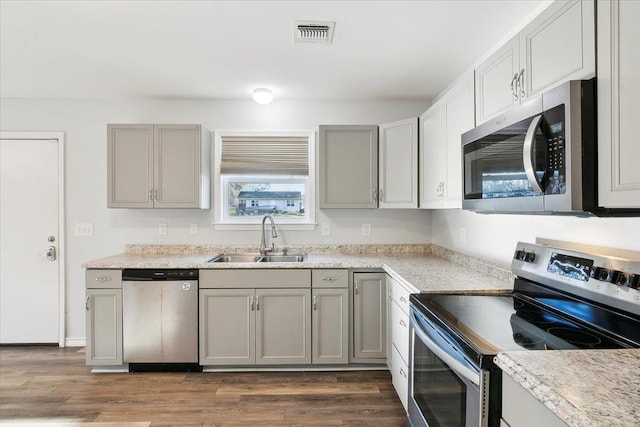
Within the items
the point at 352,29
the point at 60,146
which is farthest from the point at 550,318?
the point at 60,146

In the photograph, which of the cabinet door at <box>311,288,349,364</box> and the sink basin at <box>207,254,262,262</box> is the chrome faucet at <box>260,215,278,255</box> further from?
the cabinet door at <box>311,288,349,364</box>

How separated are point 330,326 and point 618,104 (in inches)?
92.0

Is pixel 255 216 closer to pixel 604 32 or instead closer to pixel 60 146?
pixel 60 146

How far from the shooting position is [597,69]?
3.61 ft

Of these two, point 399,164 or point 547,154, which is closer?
point 547,154

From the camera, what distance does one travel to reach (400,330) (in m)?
2.32

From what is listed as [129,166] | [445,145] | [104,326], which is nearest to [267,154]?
[129,166]

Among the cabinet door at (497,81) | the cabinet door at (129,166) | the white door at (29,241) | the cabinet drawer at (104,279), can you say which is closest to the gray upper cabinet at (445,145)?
the cabinet door at (497,81)

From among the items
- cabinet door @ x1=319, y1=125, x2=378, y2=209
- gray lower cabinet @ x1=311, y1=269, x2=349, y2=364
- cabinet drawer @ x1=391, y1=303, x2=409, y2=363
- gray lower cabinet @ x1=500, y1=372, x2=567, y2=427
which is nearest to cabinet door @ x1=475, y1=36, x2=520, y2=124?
gray lower cabinet @ x1=500, y1=372, x2=567, y2=427

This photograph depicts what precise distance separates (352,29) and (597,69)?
4.58 feet

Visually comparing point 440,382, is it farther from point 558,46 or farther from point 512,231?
point 558,46

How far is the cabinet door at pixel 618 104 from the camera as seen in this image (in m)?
0.97

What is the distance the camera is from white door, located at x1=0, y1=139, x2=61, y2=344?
3.41 metres

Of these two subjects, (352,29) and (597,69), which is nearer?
(597,69)
